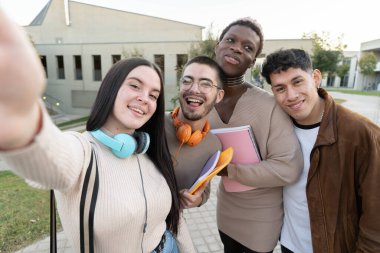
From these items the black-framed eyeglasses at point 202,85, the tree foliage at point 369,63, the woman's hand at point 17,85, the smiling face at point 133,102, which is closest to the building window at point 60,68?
the black-framed eyeglasses at point 202,85

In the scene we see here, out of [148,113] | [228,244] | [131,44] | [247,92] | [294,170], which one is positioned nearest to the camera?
[148,113]

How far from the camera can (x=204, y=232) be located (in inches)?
181

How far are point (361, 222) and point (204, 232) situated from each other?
315 cm

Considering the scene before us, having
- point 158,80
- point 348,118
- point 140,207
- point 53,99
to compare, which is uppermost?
point 158,80

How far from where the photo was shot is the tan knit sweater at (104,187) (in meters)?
0.87

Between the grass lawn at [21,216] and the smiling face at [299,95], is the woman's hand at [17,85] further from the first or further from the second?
the grass lawn at [21,216]

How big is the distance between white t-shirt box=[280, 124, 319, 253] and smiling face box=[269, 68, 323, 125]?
105 millimetres

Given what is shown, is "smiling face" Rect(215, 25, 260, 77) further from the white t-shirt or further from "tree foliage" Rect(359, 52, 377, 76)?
"tree foliage" Rect(359, 52, 377, 76)

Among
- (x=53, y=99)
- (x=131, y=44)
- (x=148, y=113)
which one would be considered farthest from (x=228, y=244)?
(x=53, y=99)

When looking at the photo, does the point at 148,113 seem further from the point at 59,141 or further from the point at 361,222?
the point at 361,222

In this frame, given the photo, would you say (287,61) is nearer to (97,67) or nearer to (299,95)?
(299,95)

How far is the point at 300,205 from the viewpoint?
2.20 meters

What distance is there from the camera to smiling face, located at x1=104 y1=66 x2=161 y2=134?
165cm

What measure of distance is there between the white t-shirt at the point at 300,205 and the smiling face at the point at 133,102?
1325mm
